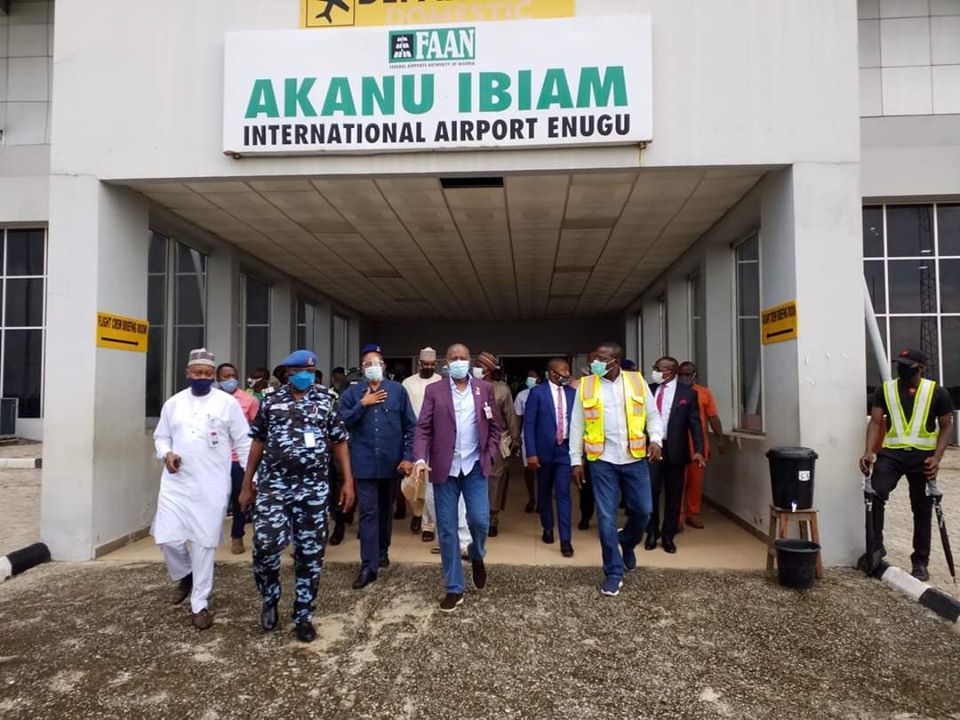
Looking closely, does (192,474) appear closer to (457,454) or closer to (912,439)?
(457,454)

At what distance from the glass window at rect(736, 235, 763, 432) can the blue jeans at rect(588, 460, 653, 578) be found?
3.26 metres

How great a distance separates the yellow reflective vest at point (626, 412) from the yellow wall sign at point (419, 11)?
134 inches

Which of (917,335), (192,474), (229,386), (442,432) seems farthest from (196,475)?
(917,335)

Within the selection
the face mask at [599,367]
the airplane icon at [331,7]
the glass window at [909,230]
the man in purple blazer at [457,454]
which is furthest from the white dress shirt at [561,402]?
the glass window at [909,230]

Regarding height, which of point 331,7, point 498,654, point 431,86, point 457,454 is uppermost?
point 331,7

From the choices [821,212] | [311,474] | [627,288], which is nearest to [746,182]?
[821,212]

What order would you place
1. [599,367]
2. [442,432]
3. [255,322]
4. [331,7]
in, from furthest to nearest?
1. [255,322]
2. [331,7]
3. [599,367]
4. [442,432]

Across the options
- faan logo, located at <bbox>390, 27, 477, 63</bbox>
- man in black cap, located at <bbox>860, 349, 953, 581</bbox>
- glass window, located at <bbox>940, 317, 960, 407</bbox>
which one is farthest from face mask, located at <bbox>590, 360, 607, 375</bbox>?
glass window, located at <bbox>940, 317, 960, 407</bbox>

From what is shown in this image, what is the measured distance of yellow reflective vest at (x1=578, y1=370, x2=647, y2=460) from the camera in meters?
4.79

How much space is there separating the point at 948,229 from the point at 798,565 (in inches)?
507

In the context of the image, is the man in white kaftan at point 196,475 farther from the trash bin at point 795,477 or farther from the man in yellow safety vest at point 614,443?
the trash bin at point 795,477

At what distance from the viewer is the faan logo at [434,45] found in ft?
18.9

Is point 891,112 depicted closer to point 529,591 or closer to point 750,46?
point 750,46

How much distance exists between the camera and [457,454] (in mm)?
4621
